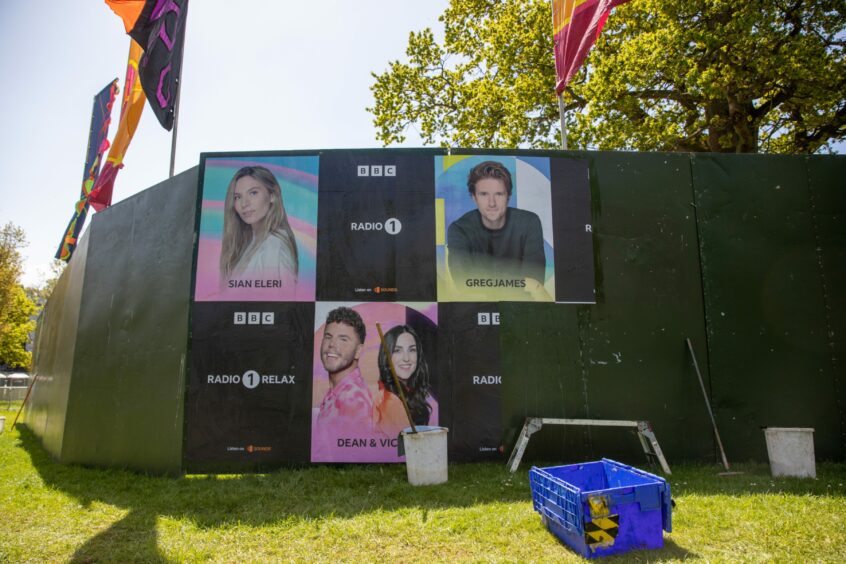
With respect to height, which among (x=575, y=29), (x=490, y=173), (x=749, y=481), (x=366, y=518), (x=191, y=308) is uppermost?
(x=575, y=29)

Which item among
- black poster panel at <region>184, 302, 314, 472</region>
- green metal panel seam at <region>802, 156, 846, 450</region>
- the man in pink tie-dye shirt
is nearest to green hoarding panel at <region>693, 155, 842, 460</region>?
green metal panel seam at <region>802, 156, 846, 450</region>

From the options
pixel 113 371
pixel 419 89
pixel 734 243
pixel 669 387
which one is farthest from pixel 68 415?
pixel 419 89

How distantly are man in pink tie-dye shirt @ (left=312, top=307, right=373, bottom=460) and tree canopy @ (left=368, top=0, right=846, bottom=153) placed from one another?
1034 cm

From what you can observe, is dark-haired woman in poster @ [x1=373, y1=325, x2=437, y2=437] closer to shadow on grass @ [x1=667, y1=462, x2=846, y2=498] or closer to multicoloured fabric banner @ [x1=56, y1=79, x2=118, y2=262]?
shadow on grass @ [x1=667, y1=462, x2=846, y2=498]

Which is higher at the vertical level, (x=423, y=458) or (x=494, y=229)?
(x=494, y=229)

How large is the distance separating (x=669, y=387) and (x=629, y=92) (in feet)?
31.6

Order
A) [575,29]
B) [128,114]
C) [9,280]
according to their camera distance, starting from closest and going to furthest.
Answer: [575,29] → [128,114] → [9,280]

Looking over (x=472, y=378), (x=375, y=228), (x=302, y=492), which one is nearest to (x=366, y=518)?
(x=302, y=492)

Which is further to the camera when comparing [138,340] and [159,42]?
[159,42]

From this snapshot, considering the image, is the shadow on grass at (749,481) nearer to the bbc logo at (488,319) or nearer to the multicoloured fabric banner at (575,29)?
the bbc logo at (488,319)

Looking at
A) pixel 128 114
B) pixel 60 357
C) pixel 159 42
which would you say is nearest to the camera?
pixel 159 42

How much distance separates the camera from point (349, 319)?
732cm

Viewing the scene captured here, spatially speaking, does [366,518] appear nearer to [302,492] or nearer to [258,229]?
[302,492]

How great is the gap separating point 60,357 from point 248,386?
5032mm
